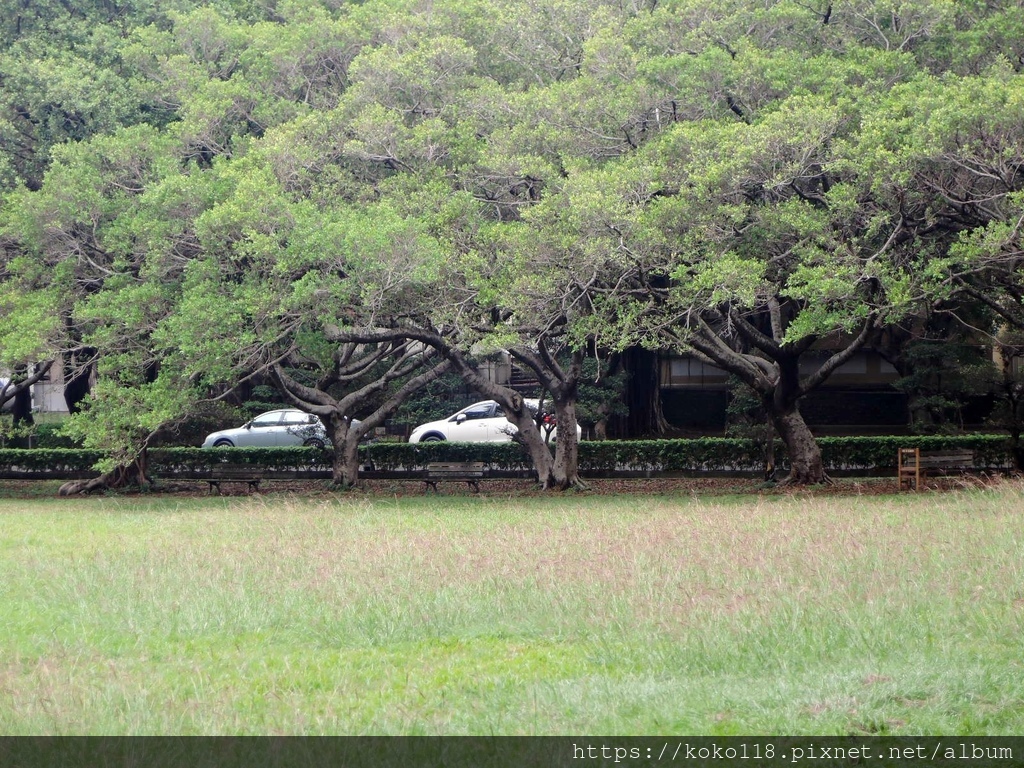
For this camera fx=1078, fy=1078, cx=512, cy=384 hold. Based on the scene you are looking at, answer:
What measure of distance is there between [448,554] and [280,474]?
16.2 m

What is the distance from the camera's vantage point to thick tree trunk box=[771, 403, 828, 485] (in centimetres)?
2242

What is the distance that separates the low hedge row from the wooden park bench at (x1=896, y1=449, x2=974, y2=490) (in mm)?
1813

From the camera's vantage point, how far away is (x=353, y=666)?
781 centimetres

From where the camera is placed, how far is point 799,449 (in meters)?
22.5

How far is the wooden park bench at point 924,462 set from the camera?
2125cm

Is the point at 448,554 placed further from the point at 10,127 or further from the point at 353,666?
the point at 10,127

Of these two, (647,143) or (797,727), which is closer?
(797,727)

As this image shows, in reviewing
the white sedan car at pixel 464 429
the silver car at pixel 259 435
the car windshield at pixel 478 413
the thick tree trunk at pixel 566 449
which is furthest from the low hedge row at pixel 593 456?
the car windshield at pixel 478 413

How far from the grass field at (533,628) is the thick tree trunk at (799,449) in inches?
295

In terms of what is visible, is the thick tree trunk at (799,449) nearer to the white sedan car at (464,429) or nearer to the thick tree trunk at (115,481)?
the white sedan car at (464,429)

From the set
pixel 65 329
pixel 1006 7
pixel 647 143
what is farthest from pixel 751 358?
pixel 65 329

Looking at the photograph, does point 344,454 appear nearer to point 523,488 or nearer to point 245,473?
point 245,473

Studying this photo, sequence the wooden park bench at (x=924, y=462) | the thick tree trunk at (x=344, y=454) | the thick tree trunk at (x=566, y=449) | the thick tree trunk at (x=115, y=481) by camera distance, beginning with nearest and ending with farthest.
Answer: the wooden park bench at (x=924, y=462)
the thick tree trunk at (x=566, y=449)
the thick tree trunk at (x=344, y=454)
the thick tree trunk at (x=115, y=481)

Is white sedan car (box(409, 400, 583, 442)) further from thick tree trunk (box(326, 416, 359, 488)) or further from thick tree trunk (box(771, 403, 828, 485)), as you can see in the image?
thick tree trunk (box(771, 403, 828, 485))
